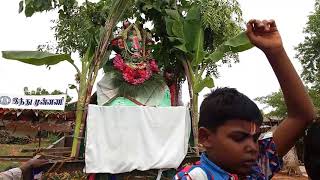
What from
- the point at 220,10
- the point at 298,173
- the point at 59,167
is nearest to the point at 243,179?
the point at 59,167

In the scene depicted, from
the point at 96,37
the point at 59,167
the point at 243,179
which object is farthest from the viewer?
the point at 96,37

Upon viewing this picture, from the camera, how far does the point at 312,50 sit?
22125 millimetres

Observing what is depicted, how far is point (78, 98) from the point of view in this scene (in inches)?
207

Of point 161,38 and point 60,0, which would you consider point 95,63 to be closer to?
point 161,38

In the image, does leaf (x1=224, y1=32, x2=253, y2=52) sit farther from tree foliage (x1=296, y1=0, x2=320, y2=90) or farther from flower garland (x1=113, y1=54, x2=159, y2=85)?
tree foliage (x1=296, y1=0, x2=320, y2=90)

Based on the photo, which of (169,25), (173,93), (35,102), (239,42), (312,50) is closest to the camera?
(239,42)

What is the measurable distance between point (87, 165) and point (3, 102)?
5167mm

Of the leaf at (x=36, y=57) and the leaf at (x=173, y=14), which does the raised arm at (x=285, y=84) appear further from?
the leaf at (x=173, y=14)

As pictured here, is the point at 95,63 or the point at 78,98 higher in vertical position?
the point at 95,63

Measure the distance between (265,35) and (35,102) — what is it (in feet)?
26.9

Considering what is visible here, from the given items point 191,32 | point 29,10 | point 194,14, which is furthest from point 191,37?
point 29,10

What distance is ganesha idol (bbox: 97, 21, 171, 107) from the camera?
5.42m

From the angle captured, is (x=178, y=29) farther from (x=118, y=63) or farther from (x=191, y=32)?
(x=118, y=63)

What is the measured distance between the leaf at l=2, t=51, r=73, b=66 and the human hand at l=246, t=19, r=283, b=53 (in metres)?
4.18
